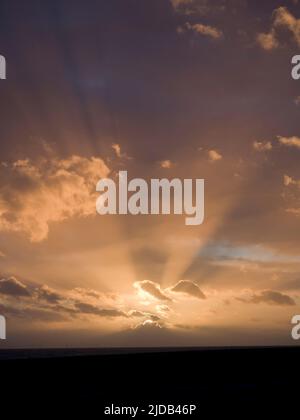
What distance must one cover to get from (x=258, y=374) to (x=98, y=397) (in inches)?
629

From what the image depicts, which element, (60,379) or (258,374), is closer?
(60,379)

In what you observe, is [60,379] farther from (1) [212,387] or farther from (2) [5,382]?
(1) [212,387]

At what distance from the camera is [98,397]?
2839cm

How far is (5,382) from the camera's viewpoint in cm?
3416

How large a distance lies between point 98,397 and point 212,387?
7204 millimetres
